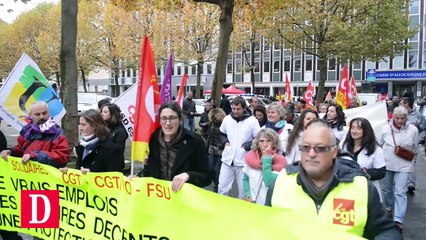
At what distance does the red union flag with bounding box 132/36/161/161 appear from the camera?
409 centimetres

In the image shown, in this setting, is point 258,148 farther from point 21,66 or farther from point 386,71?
point 386,71

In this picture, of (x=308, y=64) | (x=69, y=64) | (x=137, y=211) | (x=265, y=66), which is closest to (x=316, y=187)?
(x=137, y=211)

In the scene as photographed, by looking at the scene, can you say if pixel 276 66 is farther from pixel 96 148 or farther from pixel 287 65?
pixel 96 148

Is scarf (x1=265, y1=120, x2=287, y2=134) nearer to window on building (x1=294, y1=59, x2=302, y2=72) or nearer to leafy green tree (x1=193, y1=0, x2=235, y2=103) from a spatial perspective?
leafy green tree (x1=193, y1=0, x2=235, y2=103)

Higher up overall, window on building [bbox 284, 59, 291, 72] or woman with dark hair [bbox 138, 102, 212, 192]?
window on building [bbox 284, 59, 291, 72]

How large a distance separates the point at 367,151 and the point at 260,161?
1.29 meters

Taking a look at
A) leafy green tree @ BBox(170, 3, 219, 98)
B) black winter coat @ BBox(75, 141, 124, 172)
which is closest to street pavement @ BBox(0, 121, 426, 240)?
black winter coat @ BBox(75, 141, 124, 172)

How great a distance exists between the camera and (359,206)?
97.0 inches

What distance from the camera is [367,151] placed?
17.9 feet

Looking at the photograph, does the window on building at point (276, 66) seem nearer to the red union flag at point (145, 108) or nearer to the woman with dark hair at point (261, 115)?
the woman with dark hair at point (261, 115)

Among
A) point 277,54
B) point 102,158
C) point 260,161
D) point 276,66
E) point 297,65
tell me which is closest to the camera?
point 102,158

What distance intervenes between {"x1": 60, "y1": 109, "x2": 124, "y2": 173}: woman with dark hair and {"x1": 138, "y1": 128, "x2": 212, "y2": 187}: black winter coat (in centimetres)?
72

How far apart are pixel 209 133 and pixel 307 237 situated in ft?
17.9

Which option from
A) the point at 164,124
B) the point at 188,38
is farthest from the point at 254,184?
the point at 188,38
